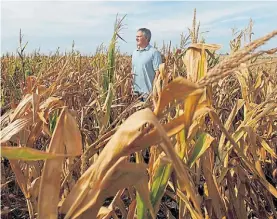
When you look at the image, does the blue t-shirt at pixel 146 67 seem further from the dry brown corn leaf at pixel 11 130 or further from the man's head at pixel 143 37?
the dry brown corn leaf at pixel 11 130

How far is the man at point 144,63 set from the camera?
10.5 feet

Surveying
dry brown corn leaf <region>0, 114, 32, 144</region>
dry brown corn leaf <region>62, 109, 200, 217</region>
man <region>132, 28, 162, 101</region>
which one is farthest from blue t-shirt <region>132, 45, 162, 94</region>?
dry brown corn leaf <region>62, 109, 200, 217</region>

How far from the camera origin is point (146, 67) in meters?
3.23

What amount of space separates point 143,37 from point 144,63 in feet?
Answer: 0.71

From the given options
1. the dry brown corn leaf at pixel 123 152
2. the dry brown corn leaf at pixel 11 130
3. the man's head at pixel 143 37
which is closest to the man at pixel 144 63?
the man's head at pixel 143 37

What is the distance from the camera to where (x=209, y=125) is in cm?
161

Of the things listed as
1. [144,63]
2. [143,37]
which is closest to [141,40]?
[143,37]

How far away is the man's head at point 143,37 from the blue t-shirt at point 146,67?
4 centimetres

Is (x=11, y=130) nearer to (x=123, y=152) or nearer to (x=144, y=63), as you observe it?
(x=123, y=152)

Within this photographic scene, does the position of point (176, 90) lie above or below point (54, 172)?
above

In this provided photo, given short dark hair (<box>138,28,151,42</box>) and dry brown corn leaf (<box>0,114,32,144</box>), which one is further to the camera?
short dark hair (<box>138,28,151,42</box>)

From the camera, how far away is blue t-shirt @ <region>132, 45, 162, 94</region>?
321cm

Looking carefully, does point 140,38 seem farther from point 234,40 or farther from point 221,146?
point 221,146

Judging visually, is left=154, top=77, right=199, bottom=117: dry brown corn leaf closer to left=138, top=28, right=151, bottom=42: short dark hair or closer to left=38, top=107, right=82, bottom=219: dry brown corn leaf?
left=38, top=107, right=82, bottom=219: dry brown corn leaf
